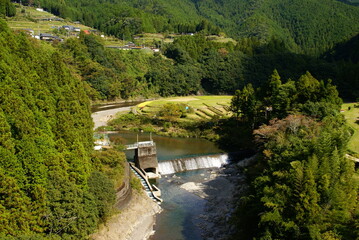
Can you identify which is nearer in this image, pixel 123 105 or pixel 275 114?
pixel 275 114

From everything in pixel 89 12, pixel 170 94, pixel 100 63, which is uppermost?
pixel 89 12

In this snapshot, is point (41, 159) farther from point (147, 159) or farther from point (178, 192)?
point (147, 159)

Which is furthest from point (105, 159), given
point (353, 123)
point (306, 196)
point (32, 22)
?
point (32, 22)

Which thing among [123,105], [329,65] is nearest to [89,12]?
[123,105]

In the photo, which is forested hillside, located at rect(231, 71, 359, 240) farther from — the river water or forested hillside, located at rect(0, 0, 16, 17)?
forested hillside, located at rect(0, 0, 16, 17)

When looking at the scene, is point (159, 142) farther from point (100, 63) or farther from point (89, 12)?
point (89, 12)

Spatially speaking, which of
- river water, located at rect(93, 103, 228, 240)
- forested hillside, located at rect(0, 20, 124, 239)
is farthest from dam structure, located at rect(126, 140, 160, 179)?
forested hillside, located at rect(0, 20, 124, 239)

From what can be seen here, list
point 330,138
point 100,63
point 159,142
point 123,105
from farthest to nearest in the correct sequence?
point 100,63
point 123,105
point 159,142
point 330,138
